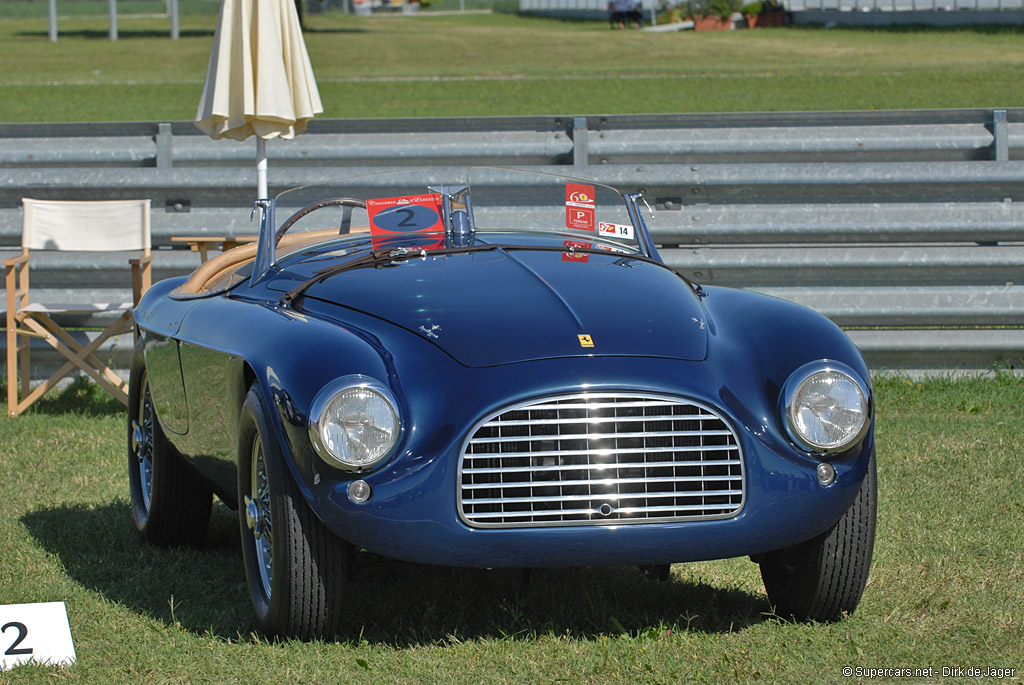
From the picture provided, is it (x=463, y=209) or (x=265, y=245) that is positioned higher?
(x=463, y=209)

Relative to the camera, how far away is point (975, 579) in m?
4.29

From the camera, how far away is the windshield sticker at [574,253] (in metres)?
4.43

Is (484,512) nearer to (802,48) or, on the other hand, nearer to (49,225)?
(49,225)

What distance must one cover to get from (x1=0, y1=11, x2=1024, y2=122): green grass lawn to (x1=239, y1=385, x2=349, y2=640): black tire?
1714 cm

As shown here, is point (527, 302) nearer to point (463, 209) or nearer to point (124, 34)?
point (463, 209)

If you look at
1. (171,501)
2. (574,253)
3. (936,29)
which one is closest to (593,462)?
(574,253)

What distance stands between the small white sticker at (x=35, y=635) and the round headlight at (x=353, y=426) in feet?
3.29

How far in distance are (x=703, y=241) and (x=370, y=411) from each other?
15.6 feet

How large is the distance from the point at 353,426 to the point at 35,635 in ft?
3.81

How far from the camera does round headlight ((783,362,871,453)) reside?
3.62m

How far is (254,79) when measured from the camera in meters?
7.77

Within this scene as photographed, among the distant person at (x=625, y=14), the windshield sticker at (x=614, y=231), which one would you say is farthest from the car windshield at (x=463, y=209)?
the distant person at (x=625, y=14)

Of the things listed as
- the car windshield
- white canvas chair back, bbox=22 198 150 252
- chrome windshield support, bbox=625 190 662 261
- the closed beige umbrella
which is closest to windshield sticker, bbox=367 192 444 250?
the car windshield

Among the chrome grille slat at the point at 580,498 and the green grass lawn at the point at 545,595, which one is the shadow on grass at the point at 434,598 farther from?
the chrome grille slat at the point at 580,498
